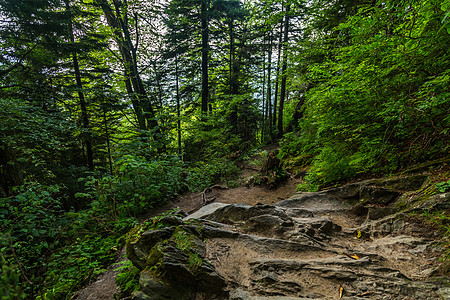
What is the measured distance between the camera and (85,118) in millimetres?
9359

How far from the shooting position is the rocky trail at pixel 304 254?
6.39ft

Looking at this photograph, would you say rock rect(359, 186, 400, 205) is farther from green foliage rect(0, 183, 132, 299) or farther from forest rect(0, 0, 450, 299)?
green foliage rect(0, 183, 132, 299)

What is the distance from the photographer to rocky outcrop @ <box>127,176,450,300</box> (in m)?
1.94

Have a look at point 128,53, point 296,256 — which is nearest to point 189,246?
point 296,256

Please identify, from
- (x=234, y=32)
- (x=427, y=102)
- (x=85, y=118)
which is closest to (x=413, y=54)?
(x=427, y=102)

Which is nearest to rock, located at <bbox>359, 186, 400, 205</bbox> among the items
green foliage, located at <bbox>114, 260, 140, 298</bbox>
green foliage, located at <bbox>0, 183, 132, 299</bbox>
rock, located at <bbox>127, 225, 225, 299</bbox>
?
rock, located at <bbox>127, 225, 225, 299</bbox>

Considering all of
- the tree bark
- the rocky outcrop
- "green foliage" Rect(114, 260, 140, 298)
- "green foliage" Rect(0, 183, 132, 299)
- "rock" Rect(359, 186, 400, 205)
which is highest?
the tree bark

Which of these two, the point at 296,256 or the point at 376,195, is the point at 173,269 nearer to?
the point at 296,256

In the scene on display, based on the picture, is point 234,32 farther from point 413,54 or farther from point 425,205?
point 425,205

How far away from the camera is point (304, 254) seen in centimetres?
270

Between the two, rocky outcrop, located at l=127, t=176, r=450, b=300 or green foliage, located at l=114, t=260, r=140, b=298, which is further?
green foliage, located at l=114, t=260, r=140, b=298

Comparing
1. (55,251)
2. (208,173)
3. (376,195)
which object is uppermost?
(376,195)

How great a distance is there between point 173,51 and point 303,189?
43.2 feet

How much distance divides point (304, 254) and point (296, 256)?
139 mm
